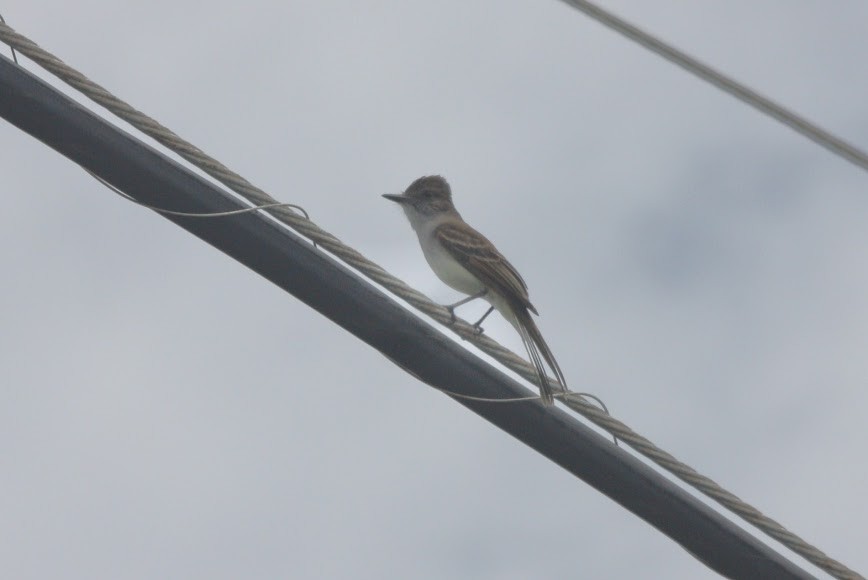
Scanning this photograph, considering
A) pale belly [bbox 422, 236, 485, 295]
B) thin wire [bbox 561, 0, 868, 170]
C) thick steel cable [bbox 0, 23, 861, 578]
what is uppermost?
pale belly [bbox 422, 236, 485, 295]

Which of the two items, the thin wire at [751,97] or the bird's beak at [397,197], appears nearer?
the thin wire at [751,97]

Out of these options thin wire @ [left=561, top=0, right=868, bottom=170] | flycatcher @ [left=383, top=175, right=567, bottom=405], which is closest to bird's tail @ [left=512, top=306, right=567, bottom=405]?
flycatcher @ [left=383, top=175, right=567, bottom=405]

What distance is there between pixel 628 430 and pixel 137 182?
6.35 feet

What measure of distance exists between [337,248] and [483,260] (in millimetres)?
3648

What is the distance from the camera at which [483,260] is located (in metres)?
8.73

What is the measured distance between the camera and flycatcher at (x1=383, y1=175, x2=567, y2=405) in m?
7.92

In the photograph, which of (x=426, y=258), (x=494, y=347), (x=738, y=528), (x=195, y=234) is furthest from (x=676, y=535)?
(x=426, y=258)

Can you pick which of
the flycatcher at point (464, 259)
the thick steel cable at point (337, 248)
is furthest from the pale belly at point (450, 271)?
the thick steel cable at point (337, 248)

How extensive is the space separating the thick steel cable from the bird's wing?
9.47 ft

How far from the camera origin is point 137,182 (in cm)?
493

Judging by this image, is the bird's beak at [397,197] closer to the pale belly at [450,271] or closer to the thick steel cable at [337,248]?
the pale belly at [450,271]

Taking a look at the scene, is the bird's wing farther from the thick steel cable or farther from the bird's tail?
the thick steel cable

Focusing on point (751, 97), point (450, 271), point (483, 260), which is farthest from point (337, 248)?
point (450, 271)

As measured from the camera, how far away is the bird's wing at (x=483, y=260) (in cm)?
830
